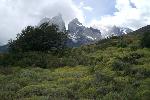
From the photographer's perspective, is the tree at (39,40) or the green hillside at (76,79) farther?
the tree at (39,40)

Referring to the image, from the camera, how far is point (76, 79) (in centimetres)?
2475

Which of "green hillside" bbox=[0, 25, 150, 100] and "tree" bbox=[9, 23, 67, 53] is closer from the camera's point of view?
Answer: "green hillside" bbox=[0, 25, 150, 100]

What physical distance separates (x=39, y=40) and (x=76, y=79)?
17507 mm

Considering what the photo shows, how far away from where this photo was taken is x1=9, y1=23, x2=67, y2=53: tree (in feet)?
137

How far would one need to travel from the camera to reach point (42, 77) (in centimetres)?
2616

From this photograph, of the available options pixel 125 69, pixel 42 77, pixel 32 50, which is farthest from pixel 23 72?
pixel 32 50

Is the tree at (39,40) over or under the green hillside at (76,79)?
over

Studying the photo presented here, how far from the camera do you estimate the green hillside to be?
62.9 ft

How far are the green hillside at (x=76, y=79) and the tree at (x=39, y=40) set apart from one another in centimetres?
505

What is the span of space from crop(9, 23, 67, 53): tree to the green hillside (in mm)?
5054

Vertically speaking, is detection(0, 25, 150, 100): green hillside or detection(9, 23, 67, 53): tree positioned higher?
detection(9, 23, 67, 53): tree

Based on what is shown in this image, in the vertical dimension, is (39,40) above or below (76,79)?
above

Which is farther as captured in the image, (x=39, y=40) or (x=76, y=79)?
(x=39, y=40)

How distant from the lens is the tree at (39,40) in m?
41.7
